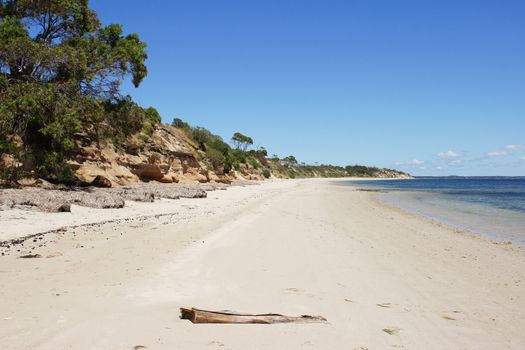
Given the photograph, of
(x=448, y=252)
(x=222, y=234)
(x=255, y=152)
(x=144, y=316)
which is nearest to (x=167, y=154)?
(x=222, y=234)

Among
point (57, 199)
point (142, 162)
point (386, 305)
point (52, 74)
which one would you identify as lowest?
point (386, 305)

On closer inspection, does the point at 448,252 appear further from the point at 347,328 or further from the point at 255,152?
the point at 255,152

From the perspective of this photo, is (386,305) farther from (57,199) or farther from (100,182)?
(100,182)

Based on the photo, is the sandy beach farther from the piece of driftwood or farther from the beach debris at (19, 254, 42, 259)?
the beach debris at (19, 254, 42, 259)

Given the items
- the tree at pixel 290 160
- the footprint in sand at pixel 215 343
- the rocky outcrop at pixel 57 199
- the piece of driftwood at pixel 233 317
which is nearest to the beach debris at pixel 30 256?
the piece of driftwood at pixel 233 317

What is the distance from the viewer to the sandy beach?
393cm

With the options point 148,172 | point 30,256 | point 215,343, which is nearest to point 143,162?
point 148,172

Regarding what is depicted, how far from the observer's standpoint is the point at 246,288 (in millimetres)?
5637

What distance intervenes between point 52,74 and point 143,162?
31.7 feet

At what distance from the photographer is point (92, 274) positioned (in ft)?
19.9

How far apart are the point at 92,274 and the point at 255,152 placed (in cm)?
8752

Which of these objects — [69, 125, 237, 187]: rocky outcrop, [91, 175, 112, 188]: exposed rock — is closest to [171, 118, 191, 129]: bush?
[69, 125, 237, 187]: rocky outcrop

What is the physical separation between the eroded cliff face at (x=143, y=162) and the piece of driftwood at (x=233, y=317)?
18.6 m

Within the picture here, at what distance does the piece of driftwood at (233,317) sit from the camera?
418 cm
